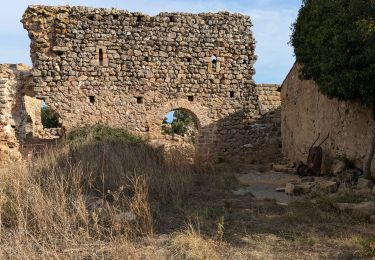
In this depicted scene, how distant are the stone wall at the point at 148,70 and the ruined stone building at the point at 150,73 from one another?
0.11ft

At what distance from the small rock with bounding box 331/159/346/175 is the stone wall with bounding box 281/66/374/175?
0.25 metres

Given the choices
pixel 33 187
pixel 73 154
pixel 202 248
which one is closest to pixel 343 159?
pixel 73 154

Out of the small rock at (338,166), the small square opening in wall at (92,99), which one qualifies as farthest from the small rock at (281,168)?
the small square opening in wall at (92,99)

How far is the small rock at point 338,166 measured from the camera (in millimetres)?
10484

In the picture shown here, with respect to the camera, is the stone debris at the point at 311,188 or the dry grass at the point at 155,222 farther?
the stone debris at the point at 311,188

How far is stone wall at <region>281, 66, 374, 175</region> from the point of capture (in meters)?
10.3

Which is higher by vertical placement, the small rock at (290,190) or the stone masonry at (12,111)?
the stone masonry at (12,111)

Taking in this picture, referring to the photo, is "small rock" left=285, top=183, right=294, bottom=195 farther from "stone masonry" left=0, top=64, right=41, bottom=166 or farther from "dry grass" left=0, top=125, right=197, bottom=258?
"stone masonry" left=0, top=64, right=41, bottom=166

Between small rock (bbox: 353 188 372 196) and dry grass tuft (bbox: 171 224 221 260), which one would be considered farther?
small rock (bbox: 353 188 372 196)

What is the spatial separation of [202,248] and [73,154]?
554 centimetres

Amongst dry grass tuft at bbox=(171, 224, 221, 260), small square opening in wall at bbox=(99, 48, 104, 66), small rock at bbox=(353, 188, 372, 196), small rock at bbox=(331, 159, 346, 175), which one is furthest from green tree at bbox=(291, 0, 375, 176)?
small square opening in wall at bbox=(99, 48, 104, 66)

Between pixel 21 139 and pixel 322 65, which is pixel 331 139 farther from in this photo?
pixel 21 139

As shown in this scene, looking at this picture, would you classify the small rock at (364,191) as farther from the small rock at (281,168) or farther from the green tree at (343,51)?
the small rock at (281,168)

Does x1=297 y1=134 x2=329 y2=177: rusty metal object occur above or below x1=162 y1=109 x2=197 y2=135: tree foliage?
below
